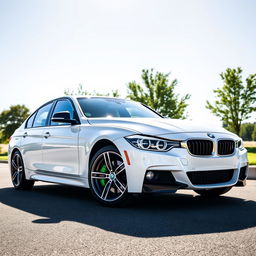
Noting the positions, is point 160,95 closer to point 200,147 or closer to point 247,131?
point 200,147

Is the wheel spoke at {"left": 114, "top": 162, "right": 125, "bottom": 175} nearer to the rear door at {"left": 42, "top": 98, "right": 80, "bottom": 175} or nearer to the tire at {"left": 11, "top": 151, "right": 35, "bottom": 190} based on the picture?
the rear door at {"left": 42, "top": 98, "right": 80, "bottom": 175}

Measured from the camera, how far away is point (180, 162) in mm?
5051

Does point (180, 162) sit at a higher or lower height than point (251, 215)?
higher

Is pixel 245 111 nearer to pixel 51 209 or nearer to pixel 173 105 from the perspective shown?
Answer: pixel 173 105

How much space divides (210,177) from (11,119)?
228ft

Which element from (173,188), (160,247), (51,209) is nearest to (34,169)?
→ (51,209)

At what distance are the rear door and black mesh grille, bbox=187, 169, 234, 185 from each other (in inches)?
75.0

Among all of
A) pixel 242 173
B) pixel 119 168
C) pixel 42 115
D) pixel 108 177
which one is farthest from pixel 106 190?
pixel 42 115

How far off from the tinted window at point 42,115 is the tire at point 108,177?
7.38 feet

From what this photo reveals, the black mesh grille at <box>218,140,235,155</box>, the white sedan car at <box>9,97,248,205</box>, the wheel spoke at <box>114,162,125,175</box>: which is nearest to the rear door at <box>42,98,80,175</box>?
the white sedan car at <box>9,97,248,205</box>

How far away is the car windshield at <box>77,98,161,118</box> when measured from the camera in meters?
6.60

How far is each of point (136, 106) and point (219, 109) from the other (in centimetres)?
3105

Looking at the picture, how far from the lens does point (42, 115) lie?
785cm

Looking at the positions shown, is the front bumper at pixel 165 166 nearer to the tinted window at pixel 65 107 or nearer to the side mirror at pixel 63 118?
the side mirror at pixel 63 118
